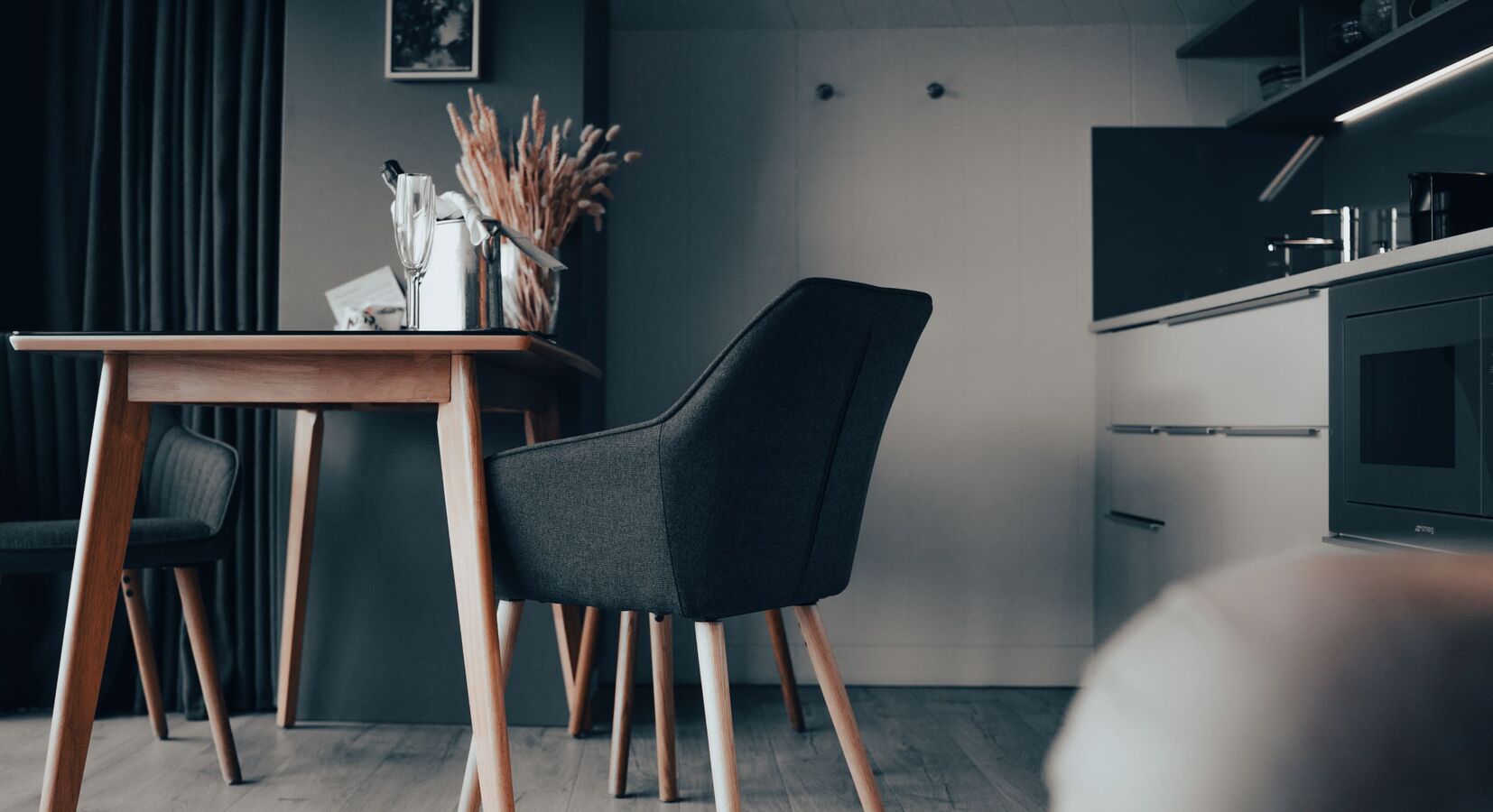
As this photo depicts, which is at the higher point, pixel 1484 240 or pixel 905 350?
pixel 1484 240

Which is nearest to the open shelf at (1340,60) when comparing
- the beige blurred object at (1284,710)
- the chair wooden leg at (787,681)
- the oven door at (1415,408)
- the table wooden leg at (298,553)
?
the oven door at (1415,408)

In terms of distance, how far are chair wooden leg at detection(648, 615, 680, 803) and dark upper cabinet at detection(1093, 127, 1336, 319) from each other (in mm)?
1860

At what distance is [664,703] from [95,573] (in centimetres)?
97

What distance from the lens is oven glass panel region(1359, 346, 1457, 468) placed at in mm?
1843

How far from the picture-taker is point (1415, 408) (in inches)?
75.0

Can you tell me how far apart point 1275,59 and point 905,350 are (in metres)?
2.17

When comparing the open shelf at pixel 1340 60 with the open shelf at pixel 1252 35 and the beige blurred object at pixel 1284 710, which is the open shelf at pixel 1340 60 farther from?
the beige blurred object at pixel 1284 710

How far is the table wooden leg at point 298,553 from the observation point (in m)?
2.51

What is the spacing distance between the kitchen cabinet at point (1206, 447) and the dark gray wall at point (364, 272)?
149 cm

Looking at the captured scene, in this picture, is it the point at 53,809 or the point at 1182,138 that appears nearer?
the point at 53,809

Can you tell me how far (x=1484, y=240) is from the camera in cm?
170

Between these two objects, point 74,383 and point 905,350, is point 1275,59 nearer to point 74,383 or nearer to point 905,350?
point 905,350

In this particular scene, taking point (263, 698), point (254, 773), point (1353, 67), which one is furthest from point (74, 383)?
point (1353, 67)

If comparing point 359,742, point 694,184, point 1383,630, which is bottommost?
point 359,742
